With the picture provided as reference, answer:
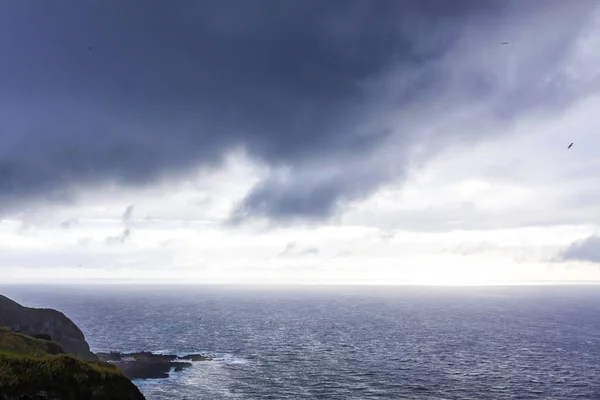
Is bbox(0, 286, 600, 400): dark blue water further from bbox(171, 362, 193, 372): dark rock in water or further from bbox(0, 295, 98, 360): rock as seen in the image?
bbox(0, 295, 98, 360): rock

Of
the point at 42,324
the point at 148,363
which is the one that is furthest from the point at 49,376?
the point at 42,324

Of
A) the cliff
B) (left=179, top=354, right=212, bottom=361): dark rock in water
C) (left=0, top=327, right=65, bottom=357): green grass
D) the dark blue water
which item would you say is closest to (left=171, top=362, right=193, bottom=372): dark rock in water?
the dark blue water

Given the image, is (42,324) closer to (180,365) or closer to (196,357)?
(180,365)

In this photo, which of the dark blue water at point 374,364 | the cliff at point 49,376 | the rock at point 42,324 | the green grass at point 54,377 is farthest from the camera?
→ the rock at point 42,324

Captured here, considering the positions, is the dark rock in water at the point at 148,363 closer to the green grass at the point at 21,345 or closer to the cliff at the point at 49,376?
the cliff at the point at 49,376

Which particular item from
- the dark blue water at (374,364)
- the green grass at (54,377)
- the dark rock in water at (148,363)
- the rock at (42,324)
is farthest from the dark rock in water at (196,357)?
the green grass at (54,377)

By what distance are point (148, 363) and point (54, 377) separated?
207 ft

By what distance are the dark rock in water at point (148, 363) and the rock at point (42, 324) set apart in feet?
30.4

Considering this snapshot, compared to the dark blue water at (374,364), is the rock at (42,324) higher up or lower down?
higher up

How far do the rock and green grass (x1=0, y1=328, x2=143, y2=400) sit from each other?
4443cm

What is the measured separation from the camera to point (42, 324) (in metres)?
115

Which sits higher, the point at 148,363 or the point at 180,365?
the point at 148,363

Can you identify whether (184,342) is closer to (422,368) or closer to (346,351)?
(346,351)

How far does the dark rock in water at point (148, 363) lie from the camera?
107300mm
